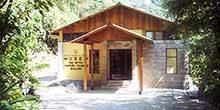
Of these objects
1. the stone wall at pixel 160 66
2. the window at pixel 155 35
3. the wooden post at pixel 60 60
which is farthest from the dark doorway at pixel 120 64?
the wooden post at pixel 60 60

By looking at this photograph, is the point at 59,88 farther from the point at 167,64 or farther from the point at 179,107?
the point at 179,107

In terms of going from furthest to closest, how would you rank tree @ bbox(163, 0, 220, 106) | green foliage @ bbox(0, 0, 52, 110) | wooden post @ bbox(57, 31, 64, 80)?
wooden post @ bbox(57, 31, 64, 80), tree @ bbox(163, 0, 220, 106), green foliage @ bbox(0, 0, 52, 110)

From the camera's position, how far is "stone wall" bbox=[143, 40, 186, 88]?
20.5 meters

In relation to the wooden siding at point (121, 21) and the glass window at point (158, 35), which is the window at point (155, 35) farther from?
the wooden siding at point (121, 21)

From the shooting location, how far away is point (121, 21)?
836 inches

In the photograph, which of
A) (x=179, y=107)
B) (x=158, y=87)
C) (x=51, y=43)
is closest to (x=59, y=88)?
(x=158, y=87)

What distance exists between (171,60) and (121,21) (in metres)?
3.54

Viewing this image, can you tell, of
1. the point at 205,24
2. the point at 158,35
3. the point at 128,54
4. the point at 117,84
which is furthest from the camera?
the point at 128,54

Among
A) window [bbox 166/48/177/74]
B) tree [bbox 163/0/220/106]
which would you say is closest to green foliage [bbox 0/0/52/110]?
tree [bbox 163/0/220/106]

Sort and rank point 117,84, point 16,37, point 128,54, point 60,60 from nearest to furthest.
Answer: point 16,37
point 117,84
point 128,54
point 60,60

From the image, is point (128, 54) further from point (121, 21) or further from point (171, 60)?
point (171, 60)

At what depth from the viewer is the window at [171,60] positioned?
814 inches

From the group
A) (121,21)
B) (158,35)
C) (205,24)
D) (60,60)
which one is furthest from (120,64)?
(205,24)

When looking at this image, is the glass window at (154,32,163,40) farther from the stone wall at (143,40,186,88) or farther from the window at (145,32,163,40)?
the stone wall at (143,40,186,88)
